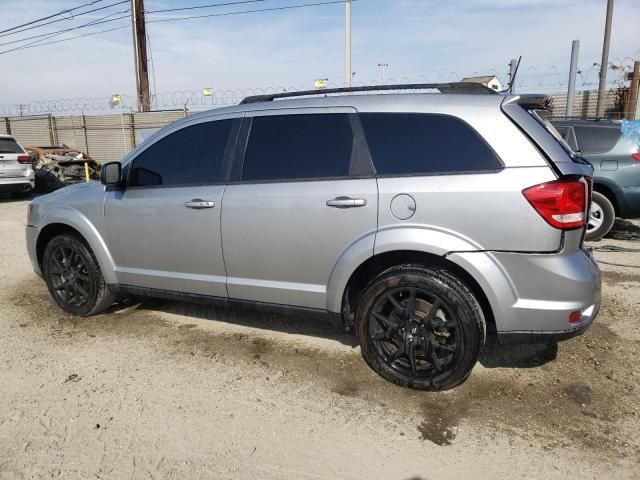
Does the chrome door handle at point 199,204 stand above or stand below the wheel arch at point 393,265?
above

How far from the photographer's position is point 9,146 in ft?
38.5

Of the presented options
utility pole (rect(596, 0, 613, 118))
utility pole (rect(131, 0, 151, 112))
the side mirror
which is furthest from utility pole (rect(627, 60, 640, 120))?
utility pole (rect(131, 0, 151, 112))

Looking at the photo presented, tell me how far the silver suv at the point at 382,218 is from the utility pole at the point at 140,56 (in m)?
17.7

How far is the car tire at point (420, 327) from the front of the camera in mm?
2928

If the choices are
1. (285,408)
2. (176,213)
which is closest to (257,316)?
(176,213)

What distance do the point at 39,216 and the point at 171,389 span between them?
2.38 meters

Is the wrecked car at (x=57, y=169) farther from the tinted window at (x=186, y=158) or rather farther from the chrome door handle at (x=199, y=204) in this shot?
the chrome door handle at (x=199, y=204)

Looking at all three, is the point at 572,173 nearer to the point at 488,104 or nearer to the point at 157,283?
the point at 488,104

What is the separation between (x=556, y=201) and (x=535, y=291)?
514mm

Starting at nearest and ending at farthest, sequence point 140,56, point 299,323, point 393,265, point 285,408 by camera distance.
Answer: point 285,408 < point 393,265 < point 299,323 < point 140,56

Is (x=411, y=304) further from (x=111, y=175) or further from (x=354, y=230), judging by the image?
(x=111, y=175)

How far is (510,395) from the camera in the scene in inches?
122

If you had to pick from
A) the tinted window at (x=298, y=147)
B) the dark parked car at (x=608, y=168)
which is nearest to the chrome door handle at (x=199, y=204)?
the tinted window at (x=298, y=147)

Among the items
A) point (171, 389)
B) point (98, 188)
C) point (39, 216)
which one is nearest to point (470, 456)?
point (171, 389)
